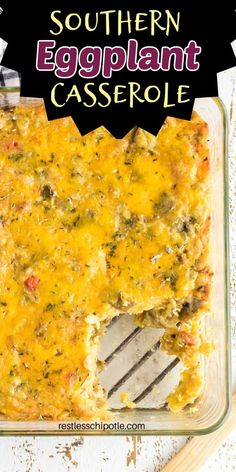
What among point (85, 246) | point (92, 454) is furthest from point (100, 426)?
point (85, 246)

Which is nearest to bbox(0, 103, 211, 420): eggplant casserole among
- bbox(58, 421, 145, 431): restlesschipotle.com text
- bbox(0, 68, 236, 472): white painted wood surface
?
bbox(58, 421, 145, 431): restlesschipotle.com text

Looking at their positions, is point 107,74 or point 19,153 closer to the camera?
point 19,153

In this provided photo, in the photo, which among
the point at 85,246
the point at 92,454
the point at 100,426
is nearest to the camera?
the point at 85,246

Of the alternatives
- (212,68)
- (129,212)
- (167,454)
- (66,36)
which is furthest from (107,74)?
(167,454)

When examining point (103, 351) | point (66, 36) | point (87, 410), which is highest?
point (66, 36)

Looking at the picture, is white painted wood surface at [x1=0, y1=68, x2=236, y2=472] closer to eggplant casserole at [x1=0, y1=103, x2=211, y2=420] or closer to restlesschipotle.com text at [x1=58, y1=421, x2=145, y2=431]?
restlesschipotle.com text at [x1=58, y1=421, x2=145, y2=431]

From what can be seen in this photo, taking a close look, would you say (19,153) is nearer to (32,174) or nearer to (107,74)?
(32,174)

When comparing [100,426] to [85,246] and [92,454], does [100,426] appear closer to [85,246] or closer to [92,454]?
[92,454]

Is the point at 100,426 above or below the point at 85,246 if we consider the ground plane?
below

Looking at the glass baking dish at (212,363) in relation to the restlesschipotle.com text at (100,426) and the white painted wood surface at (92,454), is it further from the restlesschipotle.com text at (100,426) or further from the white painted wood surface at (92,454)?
the white painted wood surface at (92,454)
